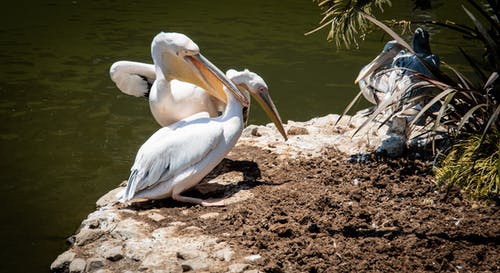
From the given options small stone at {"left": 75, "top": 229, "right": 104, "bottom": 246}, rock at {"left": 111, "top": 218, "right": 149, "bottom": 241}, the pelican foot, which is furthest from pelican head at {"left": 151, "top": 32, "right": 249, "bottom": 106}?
small stone at {"left": 75, "top": 229, "right": 104, "bottom": 246}

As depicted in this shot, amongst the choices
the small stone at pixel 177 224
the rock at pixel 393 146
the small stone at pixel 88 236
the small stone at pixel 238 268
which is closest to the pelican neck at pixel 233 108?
the small stone at pixel 177 224

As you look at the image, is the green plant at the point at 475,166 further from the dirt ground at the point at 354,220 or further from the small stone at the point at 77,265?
the small stone at the point at 77,265

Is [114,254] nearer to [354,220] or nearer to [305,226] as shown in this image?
[305,226]

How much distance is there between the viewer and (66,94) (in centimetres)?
886

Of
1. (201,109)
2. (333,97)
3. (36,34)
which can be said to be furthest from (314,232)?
(36,34)

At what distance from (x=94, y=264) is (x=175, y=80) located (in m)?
2.12

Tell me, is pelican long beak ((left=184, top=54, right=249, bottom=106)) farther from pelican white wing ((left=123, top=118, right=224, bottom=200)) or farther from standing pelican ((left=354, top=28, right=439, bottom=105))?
standing pelican ((left=354, top=28, right=439, bottom=105))

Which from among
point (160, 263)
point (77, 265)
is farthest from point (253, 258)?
point (77, 265)

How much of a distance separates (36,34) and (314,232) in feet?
28.7

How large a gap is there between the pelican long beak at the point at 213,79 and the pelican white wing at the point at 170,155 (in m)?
0.43

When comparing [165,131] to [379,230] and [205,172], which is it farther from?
[379,230]

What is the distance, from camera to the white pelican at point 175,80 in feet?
18.2

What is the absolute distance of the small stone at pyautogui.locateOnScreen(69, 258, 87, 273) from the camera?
4410 millimetres

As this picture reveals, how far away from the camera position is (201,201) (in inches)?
196
